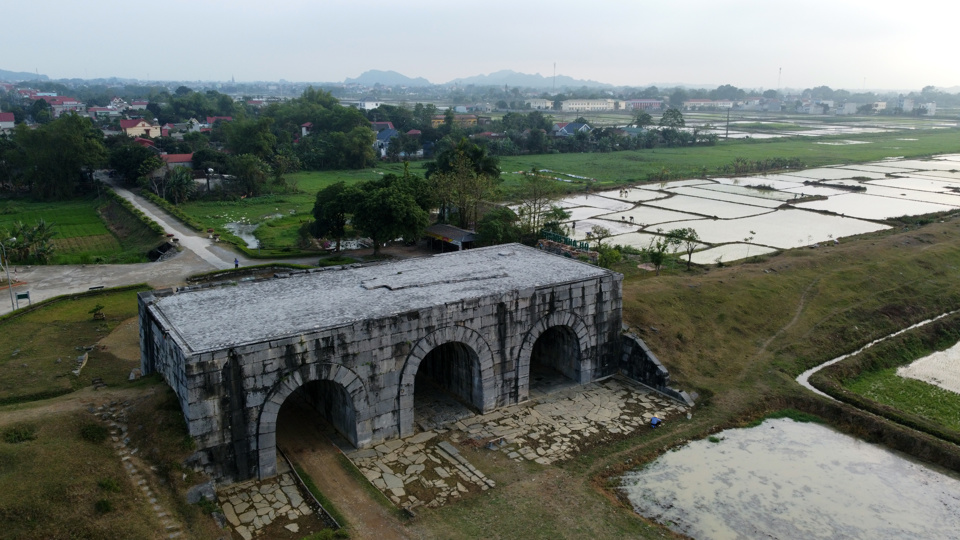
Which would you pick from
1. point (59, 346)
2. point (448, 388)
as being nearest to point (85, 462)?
point (448, 388)

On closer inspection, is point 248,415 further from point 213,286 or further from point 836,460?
point 836,460

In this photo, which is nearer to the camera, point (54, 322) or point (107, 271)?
point (54, 322)

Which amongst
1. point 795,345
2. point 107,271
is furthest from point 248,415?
point 107,271

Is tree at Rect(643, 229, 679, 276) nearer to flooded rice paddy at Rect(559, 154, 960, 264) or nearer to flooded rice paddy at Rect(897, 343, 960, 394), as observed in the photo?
flooded rice paddy at Rect(559, 154, 960, 264)

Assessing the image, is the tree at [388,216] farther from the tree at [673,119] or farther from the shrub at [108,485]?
the tree at [673,119]

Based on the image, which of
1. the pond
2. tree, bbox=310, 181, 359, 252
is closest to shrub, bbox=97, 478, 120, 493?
the pond

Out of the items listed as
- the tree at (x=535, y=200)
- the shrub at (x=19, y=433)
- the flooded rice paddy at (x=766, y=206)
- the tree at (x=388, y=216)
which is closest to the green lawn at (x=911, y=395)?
the flooded rice paddy at (x=766, y=206)

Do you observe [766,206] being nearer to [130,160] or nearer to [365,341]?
[365,341]
